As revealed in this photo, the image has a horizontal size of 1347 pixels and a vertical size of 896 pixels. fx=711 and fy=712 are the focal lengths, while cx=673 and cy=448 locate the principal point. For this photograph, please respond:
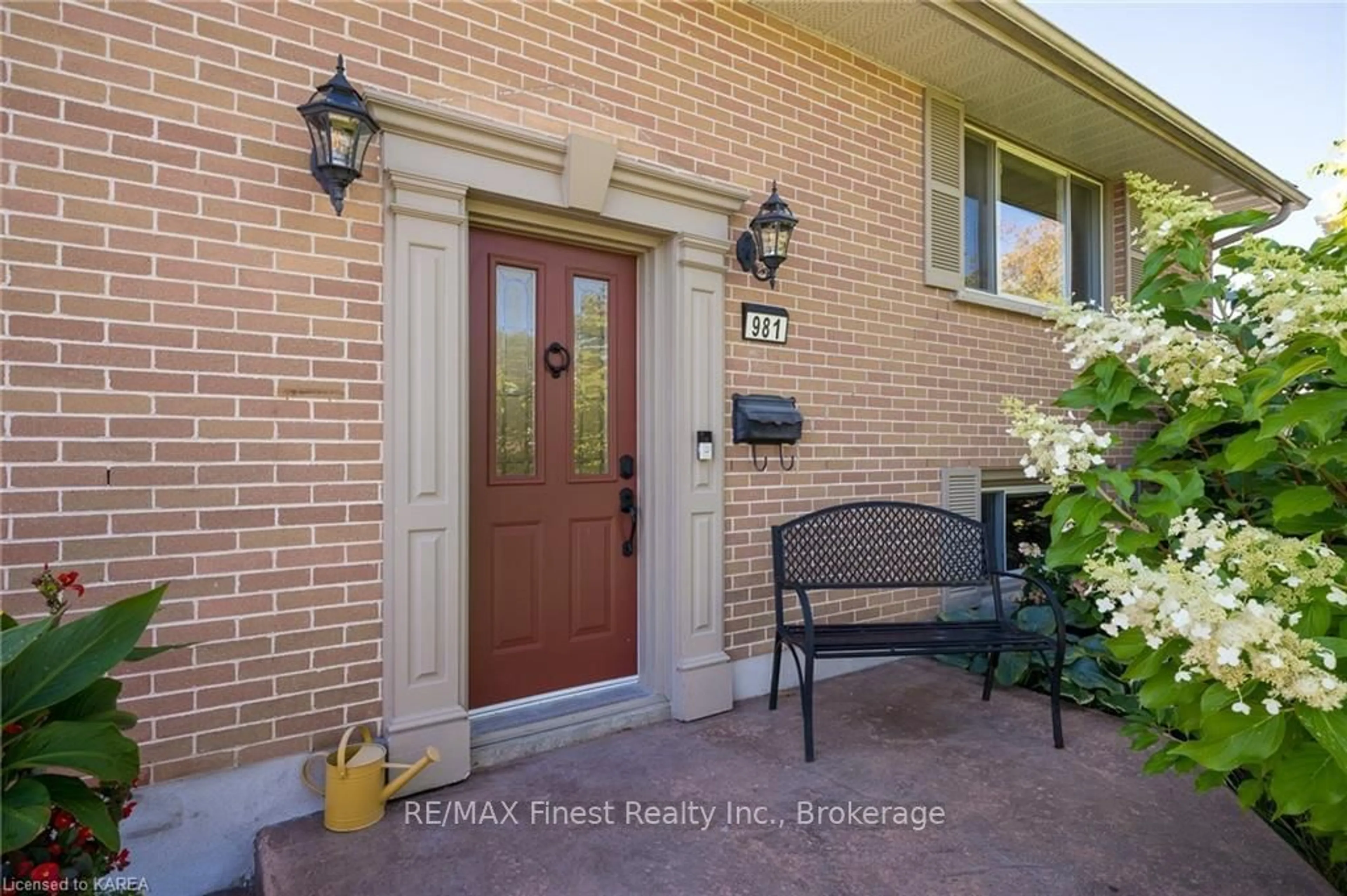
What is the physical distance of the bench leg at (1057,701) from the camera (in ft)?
9.78

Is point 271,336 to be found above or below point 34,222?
below

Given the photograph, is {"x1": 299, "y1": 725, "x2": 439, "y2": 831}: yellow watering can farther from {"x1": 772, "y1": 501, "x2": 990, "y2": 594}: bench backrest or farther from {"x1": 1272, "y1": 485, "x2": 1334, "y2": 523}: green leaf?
{"x1": 1272, "y1": 485, "x2": 1334, "y2": 523}: green leaf

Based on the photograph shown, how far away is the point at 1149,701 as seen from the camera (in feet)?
4.13

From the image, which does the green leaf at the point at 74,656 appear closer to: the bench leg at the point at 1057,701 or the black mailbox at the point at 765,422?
the black mailbox at the point at 765,422

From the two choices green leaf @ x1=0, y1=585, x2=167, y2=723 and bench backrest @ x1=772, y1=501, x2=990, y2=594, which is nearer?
green leaf @ x1=0, y1=585, x2=167, y2=723

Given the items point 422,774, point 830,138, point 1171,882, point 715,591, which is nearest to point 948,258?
point 830,138

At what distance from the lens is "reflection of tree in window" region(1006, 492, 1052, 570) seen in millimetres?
5137

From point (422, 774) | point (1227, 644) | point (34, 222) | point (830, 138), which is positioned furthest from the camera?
point (830, 138)

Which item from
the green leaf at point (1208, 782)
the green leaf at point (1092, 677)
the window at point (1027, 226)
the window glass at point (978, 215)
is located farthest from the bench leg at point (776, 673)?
the window glass at point (978, 215)

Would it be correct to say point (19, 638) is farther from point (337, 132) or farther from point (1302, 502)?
point (1302, 502)

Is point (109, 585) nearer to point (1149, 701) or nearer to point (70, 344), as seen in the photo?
point (70, 344)

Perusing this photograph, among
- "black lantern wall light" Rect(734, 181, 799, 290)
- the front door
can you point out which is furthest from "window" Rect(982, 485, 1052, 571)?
the front door

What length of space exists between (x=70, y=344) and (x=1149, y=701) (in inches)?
111

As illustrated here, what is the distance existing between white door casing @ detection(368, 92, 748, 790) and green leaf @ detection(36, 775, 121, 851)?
1143mm
